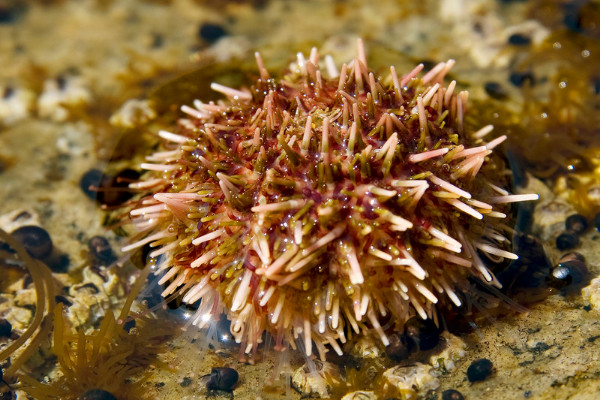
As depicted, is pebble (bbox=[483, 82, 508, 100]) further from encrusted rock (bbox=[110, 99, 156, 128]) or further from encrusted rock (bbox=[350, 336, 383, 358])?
encrusted rock (bbox=[110, 99, 156, 128])

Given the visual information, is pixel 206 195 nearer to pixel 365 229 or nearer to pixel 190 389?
pixel 365 229

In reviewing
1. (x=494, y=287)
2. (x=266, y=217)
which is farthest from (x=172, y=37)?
(x=494, y=287)

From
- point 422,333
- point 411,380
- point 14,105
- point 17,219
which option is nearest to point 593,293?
point 422,333

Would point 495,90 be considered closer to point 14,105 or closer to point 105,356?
point 105,356

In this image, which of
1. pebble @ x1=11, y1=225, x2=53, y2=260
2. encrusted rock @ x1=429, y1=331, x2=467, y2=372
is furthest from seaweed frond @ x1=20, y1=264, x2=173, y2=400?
encrusted rock @ x1=429, y1=331, x2=467, y2=372

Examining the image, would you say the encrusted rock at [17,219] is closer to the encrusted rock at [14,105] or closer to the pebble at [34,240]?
the pebble at [34,240]

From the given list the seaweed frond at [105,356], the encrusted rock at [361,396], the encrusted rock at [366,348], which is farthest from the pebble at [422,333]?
the seaweed frond at [105,356]
